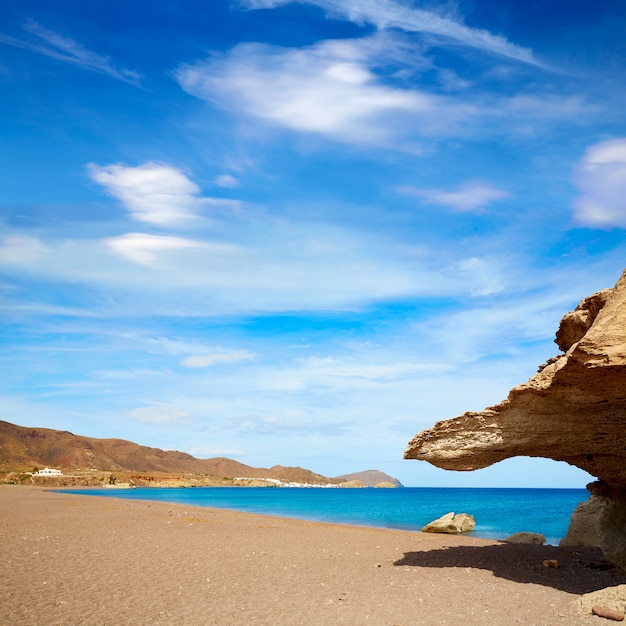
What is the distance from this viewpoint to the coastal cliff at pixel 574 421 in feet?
30.8

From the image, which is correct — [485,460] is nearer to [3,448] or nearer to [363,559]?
[363,559]

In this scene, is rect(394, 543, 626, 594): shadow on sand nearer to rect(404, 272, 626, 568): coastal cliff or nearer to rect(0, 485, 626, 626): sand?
rect(0, 485, 626, 626): sand

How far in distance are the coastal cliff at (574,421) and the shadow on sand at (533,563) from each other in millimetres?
909

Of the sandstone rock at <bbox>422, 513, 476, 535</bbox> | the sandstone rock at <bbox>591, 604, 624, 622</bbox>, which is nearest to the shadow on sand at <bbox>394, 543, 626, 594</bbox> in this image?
the sandstone rock at <bbox>591, 604, 624, 622</bbox>

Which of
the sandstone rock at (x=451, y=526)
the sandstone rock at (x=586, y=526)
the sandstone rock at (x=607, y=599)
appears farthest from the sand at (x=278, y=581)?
the sandstone rock at (x=451, y=526)

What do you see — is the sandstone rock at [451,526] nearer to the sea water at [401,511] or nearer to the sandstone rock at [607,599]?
the sea water at [401,511]

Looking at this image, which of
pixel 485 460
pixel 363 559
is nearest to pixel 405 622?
pixel 485 460

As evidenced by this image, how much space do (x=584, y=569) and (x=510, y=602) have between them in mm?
4920

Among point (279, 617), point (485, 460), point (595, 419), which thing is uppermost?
point (595, 419)

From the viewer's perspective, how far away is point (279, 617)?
29.2 ft

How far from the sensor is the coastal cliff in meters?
9.38

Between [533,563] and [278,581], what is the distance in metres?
7.25

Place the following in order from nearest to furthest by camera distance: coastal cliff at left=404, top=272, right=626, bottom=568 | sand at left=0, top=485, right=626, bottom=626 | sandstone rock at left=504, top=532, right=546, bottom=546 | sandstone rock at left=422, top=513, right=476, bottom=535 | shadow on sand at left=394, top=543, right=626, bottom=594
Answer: sand at left=0, top=485, right=626, bottom=626
coastal cliff at left=404, top=272, right=626, bottom=568
shadow on sand at left=394, top=543, right=626, bottom=594
sandstone rock at left=504, top=532, right=546, bottom=546
sandstone rock at left=422, top=513, right=476, bottom=535

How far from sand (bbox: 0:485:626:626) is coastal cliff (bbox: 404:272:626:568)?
2.49 metres
